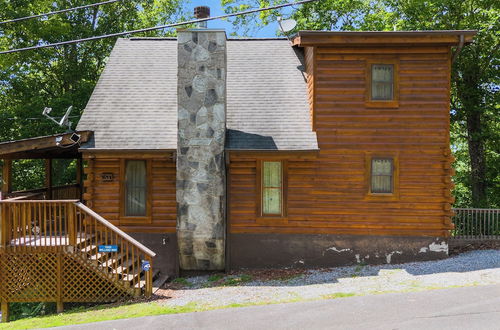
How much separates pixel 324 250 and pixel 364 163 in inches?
109

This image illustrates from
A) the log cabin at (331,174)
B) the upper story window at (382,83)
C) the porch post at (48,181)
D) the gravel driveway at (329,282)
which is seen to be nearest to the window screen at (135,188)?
the log cabin at (331,174)

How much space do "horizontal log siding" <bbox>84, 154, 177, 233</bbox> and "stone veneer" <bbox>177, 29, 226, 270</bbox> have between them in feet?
2.67

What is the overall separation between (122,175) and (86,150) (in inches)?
48.1

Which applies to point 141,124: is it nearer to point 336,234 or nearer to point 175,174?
point 175,174

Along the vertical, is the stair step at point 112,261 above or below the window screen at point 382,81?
below

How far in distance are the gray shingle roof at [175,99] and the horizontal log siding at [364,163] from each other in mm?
788

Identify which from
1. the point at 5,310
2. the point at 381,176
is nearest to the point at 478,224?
the point at 381,176

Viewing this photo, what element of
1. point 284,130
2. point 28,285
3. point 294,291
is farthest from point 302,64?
point 28,285

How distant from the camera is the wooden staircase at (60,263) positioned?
952 centimetres

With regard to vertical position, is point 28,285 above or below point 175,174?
below

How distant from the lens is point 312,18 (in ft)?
84.9

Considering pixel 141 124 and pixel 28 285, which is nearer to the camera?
pixel 28 285

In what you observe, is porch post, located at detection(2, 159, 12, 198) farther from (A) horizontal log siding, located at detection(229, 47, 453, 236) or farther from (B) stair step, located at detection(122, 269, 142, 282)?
(A) horizontal log siding, located at detection(229, 47, 453, 236)

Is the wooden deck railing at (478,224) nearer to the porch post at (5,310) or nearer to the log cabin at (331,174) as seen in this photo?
the log cabin at (331,174)
